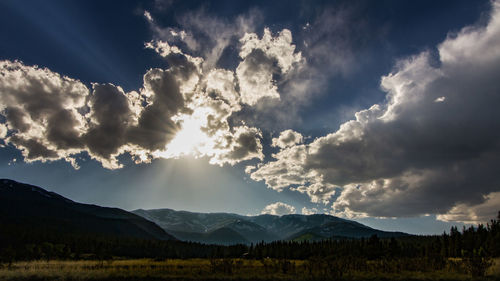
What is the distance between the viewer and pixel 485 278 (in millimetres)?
30859

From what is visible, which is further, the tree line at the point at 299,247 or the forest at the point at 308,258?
the tree line at the point at 299,247

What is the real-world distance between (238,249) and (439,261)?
15033 centimetres

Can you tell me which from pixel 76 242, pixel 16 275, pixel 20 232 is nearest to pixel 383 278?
pixel 16 275

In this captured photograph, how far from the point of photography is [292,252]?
542ft

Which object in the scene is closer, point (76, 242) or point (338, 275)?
point (338, 275)

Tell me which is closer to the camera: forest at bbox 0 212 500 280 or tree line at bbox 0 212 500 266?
forest at bbox 0 212 500 280

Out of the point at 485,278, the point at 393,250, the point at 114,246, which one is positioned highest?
the point at 485,278

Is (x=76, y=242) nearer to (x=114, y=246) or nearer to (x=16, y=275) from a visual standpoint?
(x=114, y=246)

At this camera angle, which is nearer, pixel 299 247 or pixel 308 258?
pixel 308 258

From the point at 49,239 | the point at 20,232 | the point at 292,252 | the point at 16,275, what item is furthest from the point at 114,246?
the point at 16,275

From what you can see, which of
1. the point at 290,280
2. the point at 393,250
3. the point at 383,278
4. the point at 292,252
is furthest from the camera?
the point at 292,252

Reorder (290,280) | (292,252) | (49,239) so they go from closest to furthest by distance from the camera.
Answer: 1. (290,280)
2. (292,252)
3. (49,239)

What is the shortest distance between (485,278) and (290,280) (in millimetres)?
20821

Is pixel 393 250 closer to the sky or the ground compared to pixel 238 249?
closer to the sky
